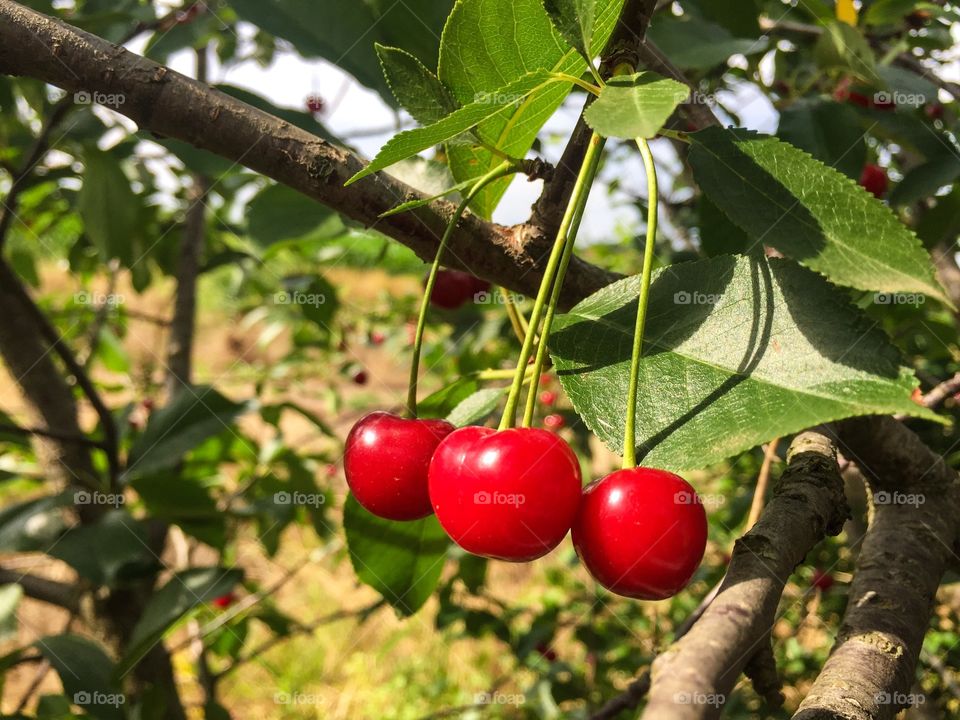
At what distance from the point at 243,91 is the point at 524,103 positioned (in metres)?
0.33

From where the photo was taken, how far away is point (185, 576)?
124cm

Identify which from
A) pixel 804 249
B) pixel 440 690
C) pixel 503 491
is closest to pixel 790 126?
pixel 804 249

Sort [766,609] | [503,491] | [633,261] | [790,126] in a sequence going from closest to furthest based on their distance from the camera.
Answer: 1. [766,609]
2. [503,491]
3. [790,126]
4. [633,261]

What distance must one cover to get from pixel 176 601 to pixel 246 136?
0.77 m

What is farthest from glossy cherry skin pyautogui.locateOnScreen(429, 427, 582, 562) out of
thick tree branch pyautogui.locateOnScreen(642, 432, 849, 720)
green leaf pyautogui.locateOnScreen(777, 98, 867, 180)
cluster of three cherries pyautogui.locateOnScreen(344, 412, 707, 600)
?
green leaf pyautogui.locateOnScreen(777, 98, 867, 180)

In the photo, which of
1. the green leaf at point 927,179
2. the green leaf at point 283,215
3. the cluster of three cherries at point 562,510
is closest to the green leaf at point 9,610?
the green leaf at point 283,215

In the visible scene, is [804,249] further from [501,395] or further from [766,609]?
[501,395]

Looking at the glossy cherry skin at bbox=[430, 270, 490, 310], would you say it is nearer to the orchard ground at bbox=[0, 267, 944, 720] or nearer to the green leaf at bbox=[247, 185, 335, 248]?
Answer: the green leaf at bbox=[247, 185, 335, 248]

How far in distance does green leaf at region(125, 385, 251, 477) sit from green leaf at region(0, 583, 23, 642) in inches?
9.7

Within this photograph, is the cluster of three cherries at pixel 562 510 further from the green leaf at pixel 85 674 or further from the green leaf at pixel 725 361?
the green leaf at pixel 85 674

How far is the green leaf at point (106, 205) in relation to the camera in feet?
4.58

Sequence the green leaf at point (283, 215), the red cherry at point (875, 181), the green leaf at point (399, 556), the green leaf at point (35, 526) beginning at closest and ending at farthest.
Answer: the green leaf at point (399, 556) → the green leaf at point (283, 215) → the green leaf at point (35, 526) → the red cherry at point (875, 181)

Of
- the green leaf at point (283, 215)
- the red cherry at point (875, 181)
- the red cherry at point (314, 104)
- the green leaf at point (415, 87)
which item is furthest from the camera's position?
the red cherry at point (314, 104)

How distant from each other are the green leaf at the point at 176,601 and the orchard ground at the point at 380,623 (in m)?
0.68
